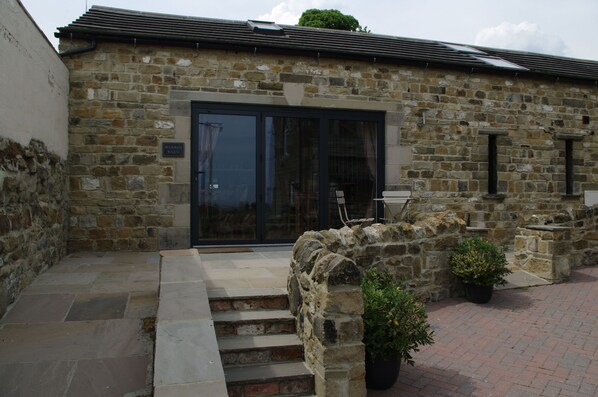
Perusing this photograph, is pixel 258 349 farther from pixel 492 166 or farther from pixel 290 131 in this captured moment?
pixel 492 166

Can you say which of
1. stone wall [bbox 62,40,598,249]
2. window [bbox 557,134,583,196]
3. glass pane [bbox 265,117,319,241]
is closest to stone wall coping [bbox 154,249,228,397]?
stone wall [bbox 62,40,598,249]

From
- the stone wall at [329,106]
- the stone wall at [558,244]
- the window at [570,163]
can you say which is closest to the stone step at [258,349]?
the stone wall at [329,106]

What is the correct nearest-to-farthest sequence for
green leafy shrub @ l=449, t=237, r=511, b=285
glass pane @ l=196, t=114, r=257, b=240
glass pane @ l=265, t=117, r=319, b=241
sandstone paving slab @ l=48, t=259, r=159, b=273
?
green leafy shrub @ l=449, t=237, r=511, b=285, sandstone paving slab @ l=48, t=259, r=159, b=273, glass pane @ l=196, t=114, r=257, b=240, glass pane @ l=265, t=117, r=319, b=241

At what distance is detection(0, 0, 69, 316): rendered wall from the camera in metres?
4.52

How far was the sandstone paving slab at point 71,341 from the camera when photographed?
3650 millimetres

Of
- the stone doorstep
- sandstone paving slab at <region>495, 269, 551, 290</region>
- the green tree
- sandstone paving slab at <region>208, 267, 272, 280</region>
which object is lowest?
the stone doorstep

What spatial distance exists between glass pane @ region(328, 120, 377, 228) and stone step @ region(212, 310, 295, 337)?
470 centimetres

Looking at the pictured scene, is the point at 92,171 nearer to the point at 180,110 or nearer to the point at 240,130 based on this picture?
the point at 180,110

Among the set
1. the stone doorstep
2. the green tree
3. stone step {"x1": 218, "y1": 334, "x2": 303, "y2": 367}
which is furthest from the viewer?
the green tree

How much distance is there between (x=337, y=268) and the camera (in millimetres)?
3645

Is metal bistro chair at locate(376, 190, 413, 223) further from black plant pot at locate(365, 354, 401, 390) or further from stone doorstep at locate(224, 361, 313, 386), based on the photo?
stone doorstep at locate(224, 361, 313, 386)

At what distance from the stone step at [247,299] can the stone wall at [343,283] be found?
19 centimetres

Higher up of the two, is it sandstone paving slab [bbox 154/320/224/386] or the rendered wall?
the rendered wall

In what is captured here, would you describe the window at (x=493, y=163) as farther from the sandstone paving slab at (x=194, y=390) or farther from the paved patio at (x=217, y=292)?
the sandstone paving slab at (x=194, y=390)
